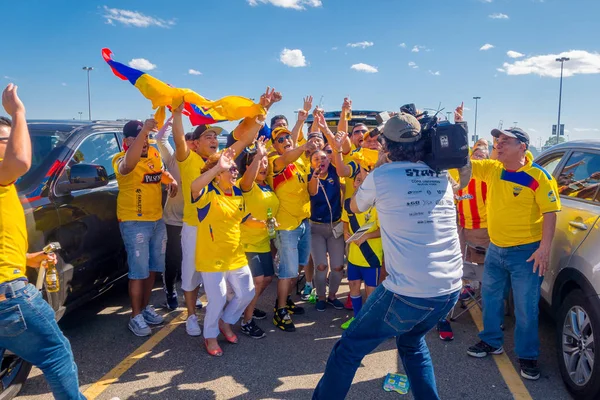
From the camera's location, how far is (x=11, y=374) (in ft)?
10.1

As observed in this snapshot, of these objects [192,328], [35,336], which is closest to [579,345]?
[192,328]

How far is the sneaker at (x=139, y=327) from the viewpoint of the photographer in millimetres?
4211

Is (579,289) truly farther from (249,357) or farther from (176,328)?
Result: (176,328)

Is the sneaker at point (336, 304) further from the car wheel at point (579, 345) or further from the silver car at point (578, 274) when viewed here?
the car wheel at point (579, 345)

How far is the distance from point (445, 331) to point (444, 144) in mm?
2384

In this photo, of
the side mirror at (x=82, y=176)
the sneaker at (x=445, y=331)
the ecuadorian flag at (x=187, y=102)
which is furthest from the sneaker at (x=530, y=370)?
the side mirror at (x=82, y=176)

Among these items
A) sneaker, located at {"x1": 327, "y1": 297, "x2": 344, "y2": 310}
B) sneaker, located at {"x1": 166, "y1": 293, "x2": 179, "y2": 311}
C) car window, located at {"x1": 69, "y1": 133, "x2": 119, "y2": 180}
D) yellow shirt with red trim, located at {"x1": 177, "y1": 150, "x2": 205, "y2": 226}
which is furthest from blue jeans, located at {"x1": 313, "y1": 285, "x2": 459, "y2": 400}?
car window, located at {"x1": 69, "y1": 133, "x2": 119, "y2": 180}

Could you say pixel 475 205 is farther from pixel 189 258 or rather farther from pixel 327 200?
pixel 189 258

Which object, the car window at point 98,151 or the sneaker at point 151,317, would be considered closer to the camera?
the car window at point 98,151

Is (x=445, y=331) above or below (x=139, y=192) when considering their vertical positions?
below

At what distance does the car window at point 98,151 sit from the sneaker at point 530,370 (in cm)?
422

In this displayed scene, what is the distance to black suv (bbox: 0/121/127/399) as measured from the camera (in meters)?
3.35

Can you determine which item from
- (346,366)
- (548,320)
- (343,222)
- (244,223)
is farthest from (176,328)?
(548,320)

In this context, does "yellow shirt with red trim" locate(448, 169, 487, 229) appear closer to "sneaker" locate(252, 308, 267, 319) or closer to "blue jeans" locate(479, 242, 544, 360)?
"blue jeans" locate(479, 242, 544, 360)
